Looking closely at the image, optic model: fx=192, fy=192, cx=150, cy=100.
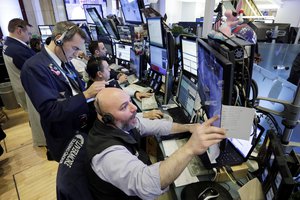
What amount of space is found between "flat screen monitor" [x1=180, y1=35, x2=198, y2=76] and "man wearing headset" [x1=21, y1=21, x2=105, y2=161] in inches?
28.1

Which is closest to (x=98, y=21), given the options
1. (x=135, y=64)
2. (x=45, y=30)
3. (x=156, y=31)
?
(x=135, y=64)

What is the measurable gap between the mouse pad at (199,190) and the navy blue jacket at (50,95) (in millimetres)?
867

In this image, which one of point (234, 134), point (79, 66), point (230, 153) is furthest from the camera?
point (79, 66)

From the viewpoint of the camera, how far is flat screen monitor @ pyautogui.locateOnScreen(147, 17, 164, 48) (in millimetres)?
1836

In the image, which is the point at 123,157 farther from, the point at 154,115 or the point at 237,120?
the point at 154,115

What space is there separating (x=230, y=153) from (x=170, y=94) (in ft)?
3.04

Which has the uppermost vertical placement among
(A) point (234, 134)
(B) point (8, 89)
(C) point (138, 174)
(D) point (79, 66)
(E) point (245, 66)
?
(E) point (245, 66)

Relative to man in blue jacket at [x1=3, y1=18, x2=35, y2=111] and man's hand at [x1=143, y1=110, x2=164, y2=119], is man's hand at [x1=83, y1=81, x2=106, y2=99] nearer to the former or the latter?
man's hand at [x1=143, y1=110, x2=164, y2=119]

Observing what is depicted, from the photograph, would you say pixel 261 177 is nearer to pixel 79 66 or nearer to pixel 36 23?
pixel 79 66

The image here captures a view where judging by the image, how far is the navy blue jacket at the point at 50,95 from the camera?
1.29 meters

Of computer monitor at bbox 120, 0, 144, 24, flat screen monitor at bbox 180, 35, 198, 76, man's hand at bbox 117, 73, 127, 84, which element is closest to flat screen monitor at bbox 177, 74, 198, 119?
A: flat screen monitor at bbox 180, 35, 198, 76

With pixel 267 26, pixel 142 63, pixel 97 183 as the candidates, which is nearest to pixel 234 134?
pixel 97 183

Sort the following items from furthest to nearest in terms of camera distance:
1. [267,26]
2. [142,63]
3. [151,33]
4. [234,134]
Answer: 1. [267,26]
2. [142,63]
3. [151,33]
4. [234,134]

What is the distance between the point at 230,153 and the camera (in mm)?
1097
